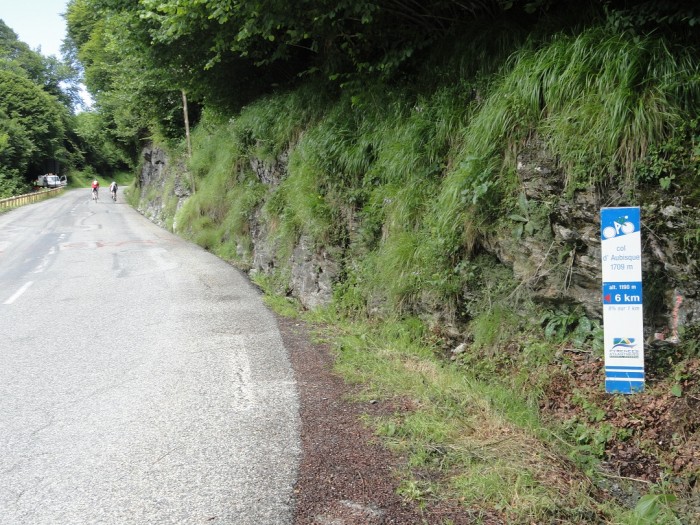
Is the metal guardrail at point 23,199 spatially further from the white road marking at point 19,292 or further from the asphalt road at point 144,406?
the asphalt road at point 144,406

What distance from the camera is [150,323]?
8.41 m

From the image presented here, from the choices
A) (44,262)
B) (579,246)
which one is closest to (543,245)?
(579,246)

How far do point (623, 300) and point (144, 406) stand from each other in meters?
4.36

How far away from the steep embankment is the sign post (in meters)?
0.22

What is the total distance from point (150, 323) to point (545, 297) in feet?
19.5

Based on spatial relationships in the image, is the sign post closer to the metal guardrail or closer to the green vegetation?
the green vegetation

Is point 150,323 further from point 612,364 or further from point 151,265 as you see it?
point 612,364

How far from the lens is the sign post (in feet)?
13.4

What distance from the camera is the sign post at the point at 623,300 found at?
13.4ft

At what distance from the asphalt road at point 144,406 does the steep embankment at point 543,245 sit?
1.14m

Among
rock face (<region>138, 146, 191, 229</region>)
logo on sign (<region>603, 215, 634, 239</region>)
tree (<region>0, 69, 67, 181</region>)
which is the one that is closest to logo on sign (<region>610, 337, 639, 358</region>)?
logo on sign (<region>603, 215, 634, 239</region>)

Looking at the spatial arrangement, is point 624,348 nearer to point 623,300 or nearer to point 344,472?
point 623,300

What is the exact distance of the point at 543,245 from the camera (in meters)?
5.12

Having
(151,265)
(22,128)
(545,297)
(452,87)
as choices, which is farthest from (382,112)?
(22,128)
